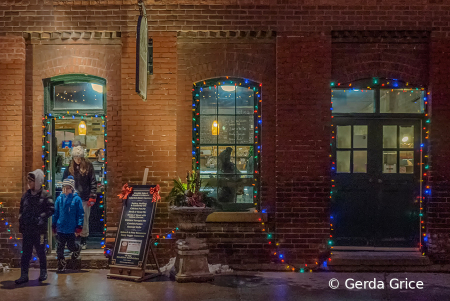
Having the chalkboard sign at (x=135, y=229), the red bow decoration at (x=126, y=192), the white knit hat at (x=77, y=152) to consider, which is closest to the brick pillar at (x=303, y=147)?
the chalkboard sign at (x=135, y=229)

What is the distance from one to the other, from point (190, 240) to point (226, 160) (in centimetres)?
176

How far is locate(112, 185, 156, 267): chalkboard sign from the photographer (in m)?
6.53

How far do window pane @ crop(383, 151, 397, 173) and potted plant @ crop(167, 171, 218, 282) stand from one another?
11.2ft

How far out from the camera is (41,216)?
6422mm

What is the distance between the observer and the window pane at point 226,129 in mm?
7578

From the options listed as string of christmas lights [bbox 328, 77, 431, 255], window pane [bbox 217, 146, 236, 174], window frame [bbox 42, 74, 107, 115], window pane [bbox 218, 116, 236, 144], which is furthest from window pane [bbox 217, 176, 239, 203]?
window frame [bbox 42, 74, 107, 115]

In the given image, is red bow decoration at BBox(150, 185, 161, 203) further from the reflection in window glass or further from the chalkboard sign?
the reflection in window glass

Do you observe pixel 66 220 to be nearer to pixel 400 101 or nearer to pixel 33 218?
pixel 33 218

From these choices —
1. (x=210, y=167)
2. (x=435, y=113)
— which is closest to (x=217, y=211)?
(x=210, y=167)

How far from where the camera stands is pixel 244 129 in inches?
298

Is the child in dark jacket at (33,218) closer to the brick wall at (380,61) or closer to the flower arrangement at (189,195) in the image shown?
the flower arrangement at (189,195)

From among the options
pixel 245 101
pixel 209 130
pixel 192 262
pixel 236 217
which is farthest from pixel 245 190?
pixel 192 262

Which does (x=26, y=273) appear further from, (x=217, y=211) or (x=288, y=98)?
(x=288, y=98)

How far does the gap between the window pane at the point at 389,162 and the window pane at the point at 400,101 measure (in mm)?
800
